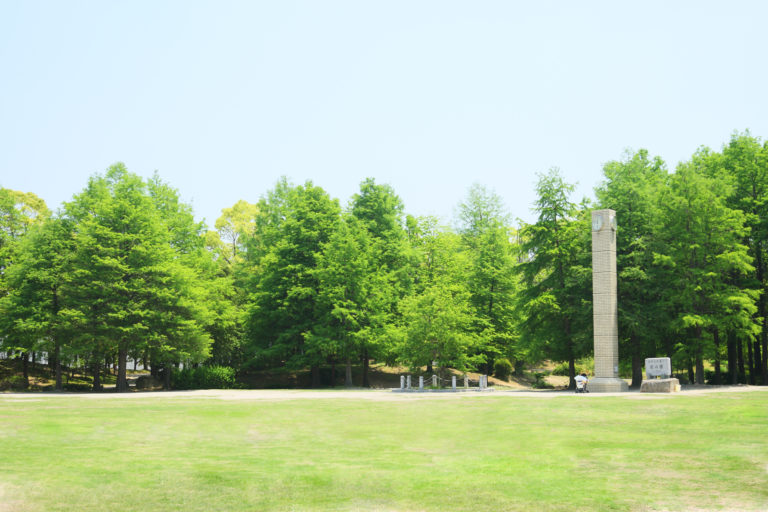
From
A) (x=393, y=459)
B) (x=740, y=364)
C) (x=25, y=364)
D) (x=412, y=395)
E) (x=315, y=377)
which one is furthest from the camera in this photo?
(x=25, y=364)

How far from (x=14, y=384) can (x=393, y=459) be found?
134ft

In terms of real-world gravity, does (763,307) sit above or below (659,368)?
above

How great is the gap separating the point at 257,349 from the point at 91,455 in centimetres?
3573

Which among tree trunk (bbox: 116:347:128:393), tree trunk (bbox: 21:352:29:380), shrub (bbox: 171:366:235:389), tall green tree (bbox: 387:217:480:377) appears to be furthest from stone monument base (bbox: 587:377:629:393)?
tree trunk (bbox: 21:352:29:380)

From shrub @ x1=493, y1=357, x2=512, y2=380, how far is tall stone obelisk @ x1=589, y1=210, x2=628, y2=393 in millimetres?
18068

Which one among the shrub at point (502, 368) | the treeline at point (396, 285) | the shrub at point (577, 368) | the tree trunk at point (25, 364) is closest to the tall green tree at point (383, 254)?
the treeline at point (396, 285)

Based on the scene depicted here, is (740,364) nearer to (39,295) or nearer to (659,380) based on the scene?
(659,380)

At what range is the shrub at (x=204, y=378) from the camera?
147 ft

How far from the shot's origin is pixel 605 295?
35.4m

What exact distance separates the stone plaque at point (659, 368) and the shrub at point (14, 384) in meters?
39.7

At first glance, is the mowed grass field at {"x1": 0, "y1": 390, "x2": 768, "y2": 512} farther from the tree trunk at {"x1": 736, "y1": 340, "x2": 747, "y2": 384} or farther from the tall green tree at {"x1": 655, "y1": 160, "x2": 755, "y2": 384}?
the tree trunk at {"x1": 736, "y1": 340, "x2": 747, "y2": 384}

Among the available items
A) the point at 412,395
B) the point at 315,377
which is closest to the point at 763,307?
the point at 412,395

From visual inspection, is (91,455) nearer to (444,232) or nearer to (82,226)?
(82,226)

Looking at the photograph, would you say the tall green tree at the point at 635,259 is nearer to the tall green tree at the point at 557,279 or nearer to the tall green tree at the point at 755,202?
the tall green tree at the point at 557,279
